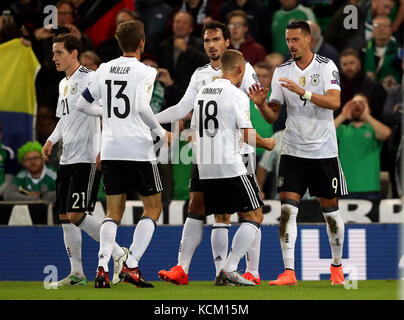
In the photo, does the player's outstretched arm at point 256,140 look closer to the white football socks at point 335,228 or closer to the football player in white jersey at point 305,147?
the football player in white jersey at point 305,147

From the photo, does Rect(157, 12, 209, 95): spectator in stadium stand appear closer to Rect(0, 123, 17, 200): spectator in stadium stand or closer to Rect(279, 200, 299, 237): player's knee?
Rect(0, 123, 17, 200): spectator in stadium stand

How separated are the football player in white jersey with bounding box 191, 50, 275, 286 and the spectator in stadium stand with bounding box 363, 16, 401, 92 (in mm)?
4685

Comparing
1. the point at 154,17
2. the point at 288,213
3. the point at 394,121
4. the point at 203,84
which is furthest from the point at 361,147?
the point at 154,17

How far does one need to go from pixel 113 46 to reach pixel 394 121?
3.79 m

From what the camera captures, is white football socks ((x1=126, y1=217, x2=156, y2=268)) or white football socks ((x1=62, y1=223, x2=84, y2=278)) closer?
white football socks ((x1=126, y1=217, x2=156, y2=268))

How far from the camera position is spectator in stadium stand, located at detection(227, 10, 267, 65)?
41.5 feet

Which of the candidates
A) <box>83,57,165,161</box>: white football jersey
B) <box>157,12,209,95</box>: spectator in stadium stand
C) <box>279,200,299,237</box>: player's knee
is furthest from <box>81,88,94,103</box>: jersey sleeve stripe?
<box>157,12,209,95</box>: spectator in stadium stand

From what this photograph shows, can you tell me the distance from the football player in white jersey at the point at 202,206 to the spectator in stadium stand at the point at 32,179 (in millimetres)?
2753

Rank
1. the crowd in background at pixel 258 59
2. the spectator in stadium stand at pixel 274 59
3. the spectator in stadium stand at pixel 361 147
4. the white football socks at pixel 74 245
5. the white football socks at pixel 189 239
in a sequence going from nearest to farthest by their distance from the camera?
1. the white football socks at pixel 189 239
2. the white football socks at pixel 74 245
3. the spectator in stadium stand at pixel 361 147
4. the crowd in background at pixel 258 59
5. the spectator in stadium stand at pixel 274 59

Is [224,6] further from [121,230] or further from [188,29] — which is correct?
[121,230]

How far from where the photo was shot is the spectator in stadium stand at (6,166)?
38.1 ft

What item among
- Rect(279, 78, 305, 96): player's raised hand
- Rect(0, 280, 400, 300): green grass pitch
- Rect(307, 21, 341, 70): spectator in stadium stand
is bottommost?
Rect(0, 280, 400, 300): green grass pitch

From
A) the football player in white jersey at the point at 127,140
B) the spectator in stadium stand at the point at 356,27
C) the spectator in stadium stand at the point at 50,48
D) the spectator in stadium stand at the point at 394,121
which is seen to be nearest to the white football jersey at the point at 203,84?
the football player in white jersey at the point at 127,140
